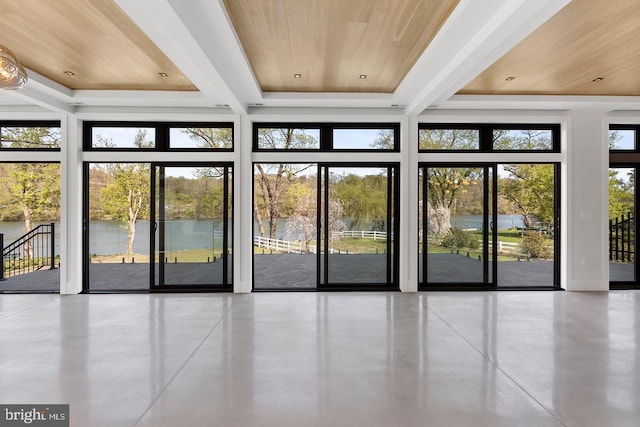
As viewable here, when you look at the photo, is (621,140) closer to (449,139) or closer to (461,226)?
(449,139)

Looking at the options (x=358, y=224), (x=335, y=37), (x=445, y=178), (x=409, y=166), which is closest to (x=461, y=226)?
(x=445, y=178)

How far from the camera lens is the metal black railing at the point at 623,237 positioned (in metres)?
6.62

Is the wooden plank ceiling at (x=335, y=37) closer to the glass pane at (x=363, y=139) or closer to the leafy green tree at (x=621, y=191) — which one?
the glass pane at (x=363, y=139)

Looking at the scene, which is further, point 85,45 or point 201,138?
point 201,138

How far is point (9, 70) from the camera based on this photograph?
2912mm

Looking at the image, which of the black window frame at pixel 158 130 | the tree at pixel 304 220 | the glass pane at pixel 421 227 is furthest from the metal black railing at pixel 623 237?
the black window frame at pixel 158 130

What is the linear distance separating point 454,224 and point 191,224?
181 inches

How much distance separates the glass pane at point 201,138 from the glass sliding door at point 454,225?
350cm

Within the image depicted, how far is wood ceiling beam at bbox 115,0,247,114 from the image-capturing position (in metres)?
2.90

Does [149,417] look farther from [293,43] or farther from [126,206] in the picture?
[126,206]

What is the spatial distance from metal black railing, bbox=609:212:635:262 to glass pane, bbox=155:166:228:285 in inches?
281

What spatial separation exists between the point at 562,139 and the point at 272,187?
7.46 m

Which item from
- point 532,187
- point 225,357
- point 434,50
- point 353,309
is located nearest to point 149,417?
point 225,357

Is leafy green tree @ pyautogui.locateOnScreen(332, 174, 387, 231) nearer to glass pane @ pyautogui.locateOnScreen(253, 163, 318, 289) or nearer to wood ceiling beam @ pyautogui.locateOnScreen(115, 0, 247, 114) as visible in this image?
wood ceiling beam @ pyautogui.locateOnScreen(115, 0, 247, 114)
